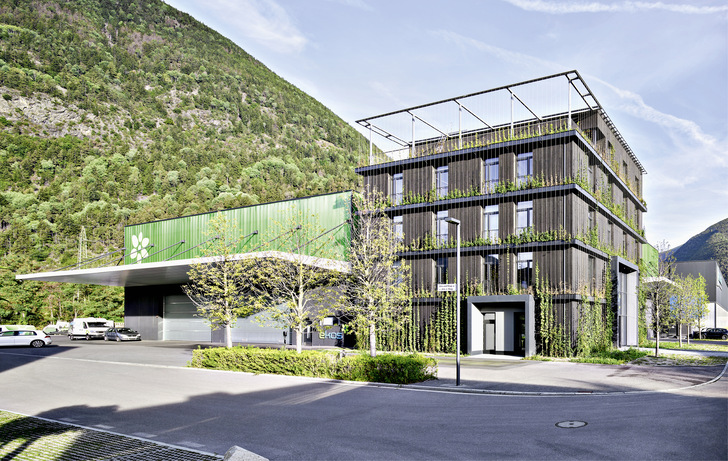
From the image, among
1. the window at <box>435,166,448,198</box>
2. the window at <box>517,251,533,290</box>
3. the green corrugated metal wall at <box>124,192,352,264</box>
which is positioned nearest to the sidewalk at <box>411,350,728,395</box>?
the window at <box>517,251,533,290</box>

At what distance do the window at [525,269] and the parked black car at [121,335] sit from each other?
35692mm

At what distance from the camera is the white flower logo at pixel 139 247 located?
56062 mm

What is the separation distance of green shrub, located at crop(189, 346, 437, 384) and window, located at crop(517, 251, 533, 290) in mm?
15657

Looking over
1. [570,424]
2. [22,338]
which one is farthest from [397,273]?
[22,338]

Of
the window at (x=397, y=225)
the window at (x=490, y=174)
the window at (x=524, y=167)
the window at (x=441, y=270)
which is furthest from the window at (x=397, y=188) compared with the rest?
the window at (x=524, y=167)

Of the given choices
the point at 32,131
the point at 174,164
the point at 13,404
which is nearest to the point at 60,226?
the point at 174,164

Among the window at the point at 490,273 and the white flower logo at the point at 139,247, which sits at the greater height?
the white flower logo at the point at 139,247

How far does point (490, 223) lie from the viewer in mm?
37438

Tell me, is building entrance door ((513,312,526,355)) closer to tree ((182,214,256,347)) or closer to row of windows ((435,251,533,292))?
row of windows ((435,251,533,292))

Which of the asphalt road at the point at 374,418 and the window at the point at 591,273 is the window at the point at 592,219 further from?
the asphalt road at the point at 374,418

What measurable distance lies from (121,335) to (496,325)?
3414cm

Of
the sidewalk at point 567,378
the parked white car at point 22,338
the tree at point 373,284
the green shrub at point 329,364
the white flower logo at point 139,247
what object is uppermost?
the white flower logo at point 139,247

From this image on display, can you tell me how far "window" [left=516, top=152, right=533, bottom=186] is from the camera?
36.4 metres

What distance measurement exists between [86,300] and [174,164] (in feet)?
251
